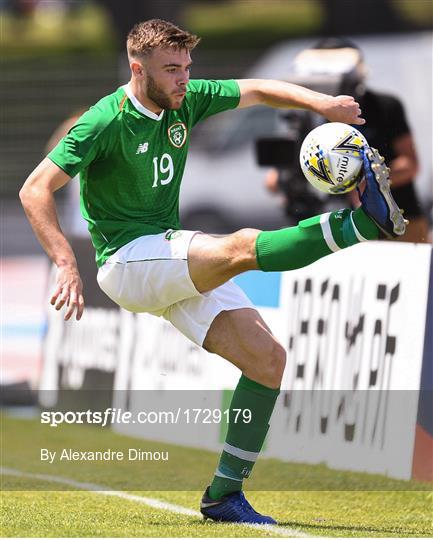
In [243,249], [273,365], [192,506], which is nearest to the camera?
[243,249]

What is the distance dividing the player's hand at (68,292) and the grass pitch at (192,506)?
920 millimetres

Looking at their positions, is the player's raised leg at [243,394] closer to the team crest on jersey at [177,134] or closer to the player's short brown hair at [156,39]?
the team crest on jersey at [177,134]

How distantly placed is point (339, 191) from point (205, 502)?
1.59 metres

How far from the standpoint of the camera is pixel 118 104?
19.4ft

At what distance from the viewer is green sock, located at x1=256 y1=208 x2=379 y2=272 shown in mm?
5227

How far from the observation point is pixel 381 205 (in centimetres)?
515


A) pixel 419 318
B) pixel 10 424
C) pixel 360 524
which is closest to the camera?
pixel 360 524

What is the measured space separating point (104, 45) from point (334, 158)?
59.8ft

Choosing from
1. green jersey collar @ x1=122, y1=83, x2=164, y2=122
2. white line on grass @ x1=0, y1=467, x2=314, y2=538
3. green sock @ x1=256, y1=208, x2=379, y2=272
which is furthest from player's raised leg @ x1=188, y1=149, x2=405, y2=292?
white line on grass @ x1=0, y1=467, x2=314, y2=538

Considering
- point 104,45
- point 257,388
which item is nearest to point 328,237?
point 257,388

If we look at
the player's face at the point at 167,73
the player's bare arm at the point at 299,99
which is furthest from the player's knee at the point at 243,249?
the player's bare arm at the point at 299,99

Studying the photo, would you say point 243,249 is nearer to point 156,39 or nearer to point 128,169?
point 128,169

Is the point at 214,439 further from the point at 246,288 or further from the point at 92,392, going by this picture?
the point at 92,392

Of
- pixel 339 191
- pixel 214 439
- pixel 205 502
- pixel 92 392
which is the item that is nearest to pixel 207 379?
pixel 214 439
